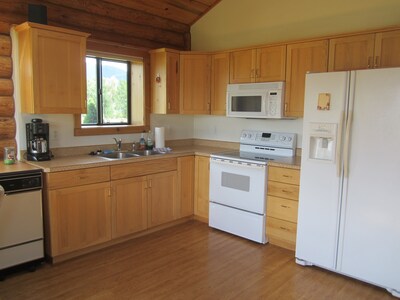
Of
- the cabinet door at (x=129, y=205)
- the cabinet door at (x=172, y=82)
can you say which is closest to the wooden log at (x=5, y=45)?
the cabinet door at (x=129, y=205)

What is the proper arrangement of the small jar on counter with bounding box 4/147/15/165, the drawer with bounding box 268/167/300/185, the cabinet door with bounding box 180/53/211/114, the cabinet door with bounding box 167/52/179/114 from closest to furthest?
the small jar on counter with bounding box 4/147/15/165 → the drawer with bounding box 268/167/300/185 → the cabinet door with bounding box 167/52/179/114 → the cabinet door with bounding box 180/53/211/114

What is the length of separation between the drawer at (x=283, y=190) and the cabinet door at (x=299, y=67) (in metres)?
0.79

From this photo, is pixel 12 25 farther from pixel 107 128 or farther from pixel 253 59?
pixel 253 59

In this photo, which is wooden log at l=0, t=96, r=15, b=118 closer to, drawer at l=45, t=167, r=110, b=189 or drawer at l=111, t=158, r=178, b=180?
drawer at l=45, t=167, r=110, b=189

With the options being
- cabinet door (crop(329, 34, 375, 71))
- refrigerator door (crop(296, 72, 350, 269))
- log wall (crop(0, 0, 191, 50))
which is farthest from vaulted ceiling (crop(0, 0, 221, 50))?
refrigerator door (crop(296, 72, 350, 269))

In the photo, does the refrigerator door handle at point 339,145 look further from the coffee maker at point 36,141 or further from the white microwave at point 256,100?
the coffee maker at point 36,141

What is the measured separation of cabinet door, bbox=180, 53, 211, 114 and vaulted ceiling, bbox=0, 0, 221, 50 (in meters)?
0.54

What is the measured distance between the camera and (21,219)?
288 cm

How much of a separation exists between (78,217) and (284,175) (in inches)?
81.4

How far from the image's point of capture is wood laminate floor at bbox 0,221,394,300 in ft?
8.79

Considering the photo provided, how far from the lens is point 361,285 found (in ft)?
9.41

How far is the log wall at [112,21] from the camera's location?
3291 millimetres

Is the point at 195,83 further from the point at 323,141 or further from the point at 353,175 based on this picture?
the point at 353,175

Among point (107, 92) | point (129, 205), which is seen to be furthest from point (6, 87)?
point (129, 205)
